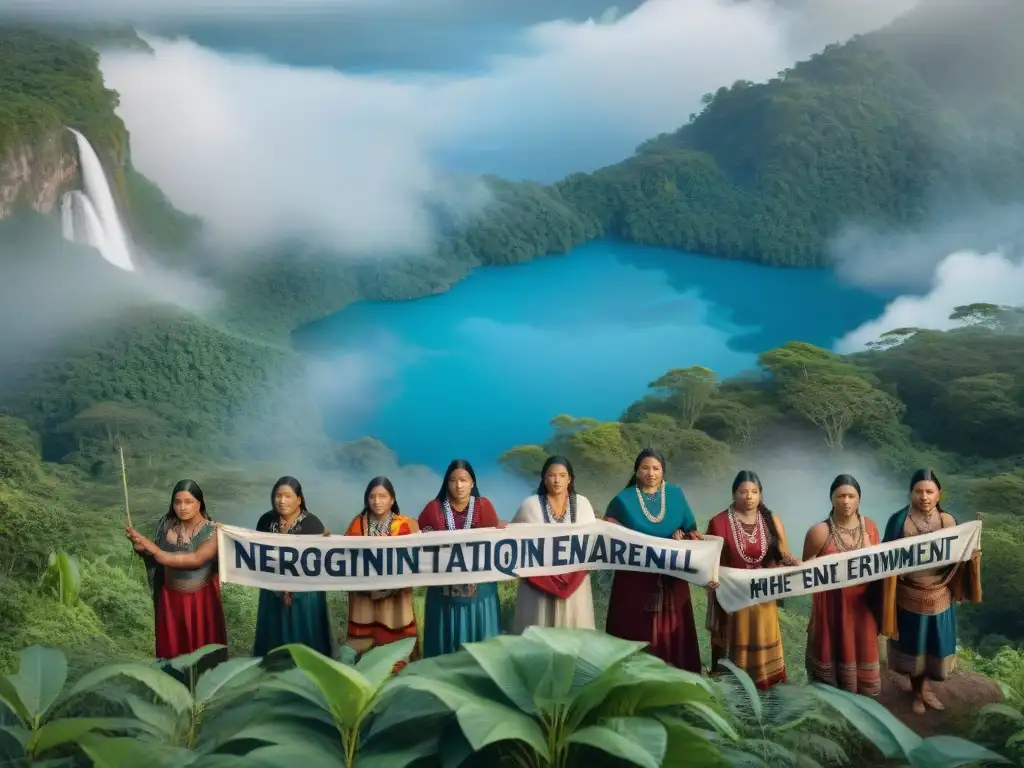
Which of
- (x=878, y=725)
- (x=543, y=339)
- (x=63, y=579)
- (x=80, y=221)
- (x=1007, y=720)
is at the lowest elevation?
(x=1007, y=720)

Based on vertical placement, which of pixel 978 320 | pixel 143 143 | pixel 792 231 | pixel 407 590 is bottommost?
pixel 407 590

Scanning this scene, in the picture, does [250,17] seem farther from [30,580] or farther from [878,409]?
[878,409]

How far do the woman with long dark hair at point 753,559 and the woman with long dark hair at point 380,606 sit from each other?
1.21 meters

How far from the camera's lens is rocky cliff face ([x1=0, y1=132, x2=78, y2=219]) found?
460 inches

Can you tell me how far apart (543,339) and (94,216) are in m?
4.80

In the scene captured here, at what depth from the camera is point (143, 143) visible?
11.9 m

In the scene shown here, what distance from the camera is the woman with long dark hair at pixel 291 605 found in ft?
15.0

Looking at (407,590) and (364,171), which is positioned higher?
(364,171)

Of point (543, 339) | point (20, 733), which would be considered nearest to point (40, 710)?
point (20, 733)

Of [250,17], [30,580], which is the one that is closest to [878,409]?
[250,17]

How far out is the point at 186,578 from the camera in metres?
4.62

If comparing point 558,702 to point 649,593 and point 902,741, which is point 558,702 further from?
point 649,593

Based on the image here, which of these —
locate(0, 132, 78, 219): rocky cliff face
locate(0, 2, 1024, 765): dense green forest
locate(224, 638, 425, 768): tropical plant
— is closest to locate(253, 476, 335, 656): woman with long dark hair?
locate(224, 638, 425, 768): tropical plant

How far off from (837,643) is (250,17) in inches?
360
